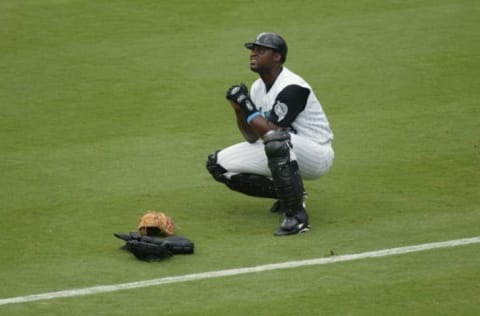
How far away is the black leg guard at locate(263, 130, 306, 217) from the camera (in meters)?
8.34

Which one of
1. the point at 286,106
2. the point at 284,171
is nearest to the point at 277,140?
the point at 284,171

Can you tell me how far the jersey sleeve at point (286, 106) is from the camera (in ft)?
28.1

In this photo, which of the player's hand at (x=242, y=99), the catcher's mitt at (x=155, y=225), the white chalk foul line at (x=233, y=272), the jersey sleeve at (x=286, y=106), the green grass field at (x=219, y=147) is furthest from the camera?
the jersey sleeve at (x=286, y=106)

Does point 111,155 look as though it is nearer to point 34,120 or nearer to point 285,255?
point 34,120

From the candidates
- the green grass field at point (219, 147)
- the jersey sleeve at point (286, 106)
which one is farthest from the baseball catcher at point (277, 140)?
the green grass field at point (219, 147)

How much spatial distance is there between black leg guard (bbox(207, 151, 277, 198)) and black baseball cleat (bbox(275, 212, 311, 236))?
42 cm

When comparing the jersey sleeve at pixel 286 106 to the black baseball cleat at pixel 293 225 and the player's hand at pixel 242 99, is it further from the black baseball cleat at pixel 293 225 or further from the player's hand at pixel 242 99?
the black baseball cleat at pixel 293 225

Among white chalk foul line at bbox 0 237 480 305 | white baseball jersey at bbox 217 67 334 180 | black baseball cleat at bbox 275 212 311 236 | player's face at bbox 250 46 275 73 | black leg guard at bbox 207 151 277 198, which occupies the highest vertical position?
player's face at bbox 250 46 275 73

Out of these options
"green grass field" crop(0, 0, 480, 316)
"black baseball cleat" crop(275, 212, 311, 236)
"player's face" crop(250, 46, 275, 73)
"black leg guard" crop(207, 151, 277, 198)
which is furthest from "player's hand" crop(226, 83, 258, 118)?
"green grass field" crop(0, 0, 480, 316)

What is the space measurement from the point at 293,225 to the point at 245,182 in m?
0.64

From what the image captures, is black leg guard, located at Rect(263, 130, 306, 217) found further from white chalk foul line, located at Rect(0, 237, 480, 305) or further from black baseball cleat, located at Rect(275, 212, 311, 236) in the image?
white chalk foul line, located at Rect(0, 237, 480, 305)

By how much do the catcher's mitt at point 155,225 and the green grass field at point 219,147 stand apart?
10.5 inches

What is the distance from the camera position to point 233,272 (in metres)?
7.64

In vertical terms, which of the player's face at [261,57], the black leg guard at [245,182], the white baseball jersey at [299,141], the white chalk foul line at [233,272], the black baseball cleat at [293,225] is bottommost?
the white chalk foul line at [233,272]
